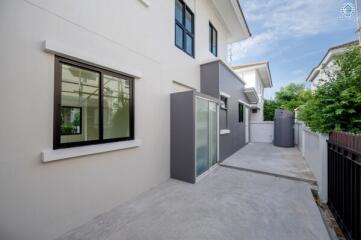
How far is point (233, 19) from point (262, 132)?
8.34 metres

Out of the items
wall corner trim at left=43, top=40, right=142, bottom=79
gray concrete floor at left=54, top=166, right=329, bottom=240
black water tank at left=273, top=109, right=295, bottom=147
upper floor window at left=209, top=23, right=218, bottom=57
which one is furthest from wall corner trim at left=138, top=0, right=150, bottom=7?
black water tank at left=273, top=109, right=295, bottom=147

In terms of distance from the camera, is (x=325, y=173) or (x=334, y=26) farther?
(x=334, y=26)

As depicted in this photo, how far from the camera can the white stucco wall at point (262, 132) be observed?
12656 mm

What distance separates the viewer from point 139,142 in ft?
12.8

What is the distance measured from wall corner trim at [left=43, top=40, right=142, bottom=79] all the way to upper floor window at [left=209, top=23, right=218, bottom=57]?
5689 mm

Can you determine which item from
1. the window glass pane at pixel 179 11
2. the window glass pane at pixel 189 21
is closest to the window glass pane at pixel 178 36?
the window glass pane at pixel 179 11

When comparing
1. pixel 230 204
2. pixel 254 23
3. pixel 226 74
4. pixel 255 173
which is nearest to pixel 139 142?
pixel 230 204

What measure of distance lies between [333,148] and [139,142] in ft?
13.0

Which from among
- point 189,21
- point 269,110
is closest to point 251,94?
point 189,21

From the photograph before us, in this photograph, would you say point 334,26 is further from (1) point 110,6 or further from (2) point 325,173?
(1) point 110,6

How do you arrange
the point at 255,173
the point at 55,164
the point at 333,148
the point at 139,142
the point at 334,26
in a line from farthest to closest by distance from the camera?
1. the point at 334,26
2. the point at 255,173
3. the point at 139,142
4. the point at 333,148
5. the point at 55,164

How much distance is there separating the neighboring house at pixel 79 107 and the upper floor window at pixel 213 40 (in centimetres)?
317

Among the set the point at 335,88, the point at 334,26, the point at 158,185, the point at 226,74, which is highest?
the point at 334,26

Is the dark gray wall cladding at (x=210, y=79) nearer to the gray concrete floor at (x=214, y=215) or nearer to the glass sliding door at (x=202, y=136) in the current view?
the glass sliding door at (x=202, y=136)
